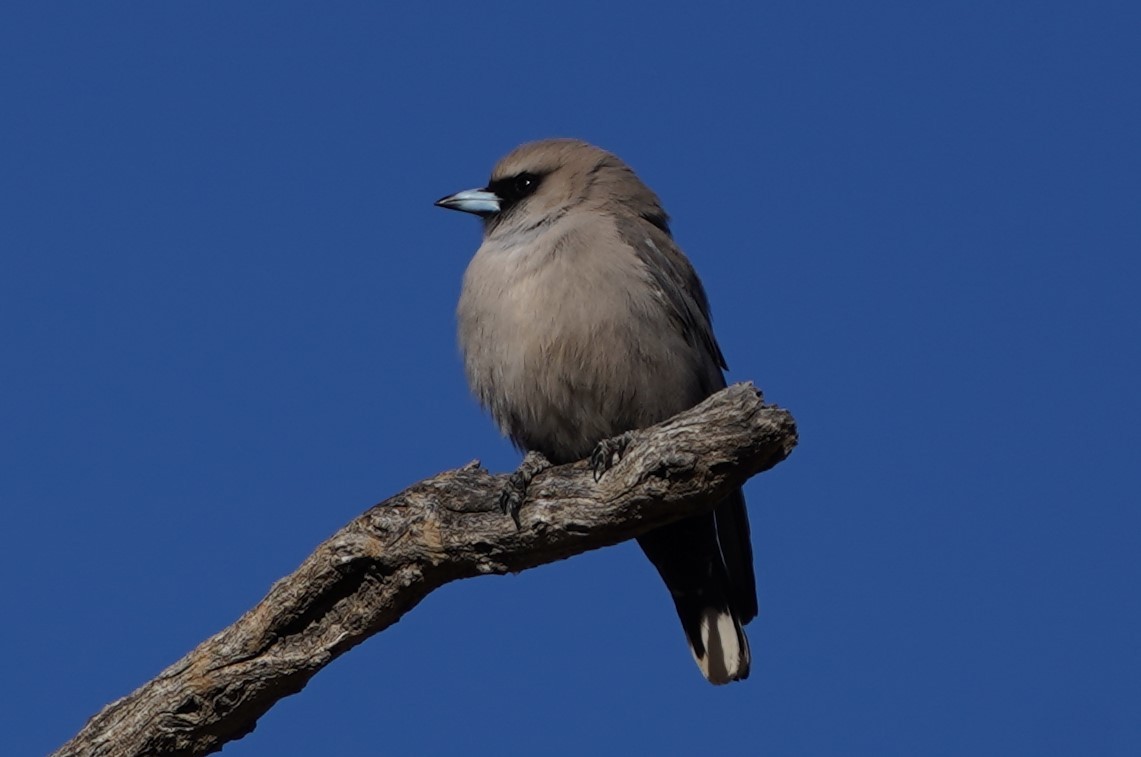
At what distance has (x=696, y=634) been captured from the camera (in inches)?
294

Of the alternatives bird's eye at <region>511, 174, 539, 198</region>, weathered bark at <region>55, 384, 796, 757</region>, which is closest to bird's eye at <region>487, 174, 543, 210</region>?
bird's eye at <region>511, 174, 539, 198</region>

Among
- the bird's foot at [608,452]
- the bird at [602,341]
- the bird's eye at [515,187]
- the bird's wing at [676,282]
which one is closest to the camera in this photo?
the bird's foot at [608,452]

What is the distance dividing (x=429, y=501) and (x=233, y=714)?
1179 mm

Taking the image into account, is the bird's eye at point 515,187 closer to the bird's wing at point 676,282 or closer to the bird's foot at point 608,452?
the bird's wing at point 676,282

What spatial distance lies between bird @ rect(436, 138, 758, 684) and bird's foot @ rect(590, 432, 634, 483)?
19.4 inches

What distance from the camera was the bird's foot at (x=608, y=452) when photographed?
613 centimetres

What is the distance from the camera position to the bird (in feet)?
22.9

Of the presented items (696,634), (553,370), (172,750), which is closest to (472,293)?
(553,370)

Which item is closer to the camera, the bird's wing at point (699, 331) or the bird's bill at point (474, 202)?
the bird's wing at point (699, 331)

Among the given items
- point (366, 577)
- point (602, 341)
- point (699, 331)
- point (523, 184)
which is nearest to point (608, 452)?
point (602, 341)

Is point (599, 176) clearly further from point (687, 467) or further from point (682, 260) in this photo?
point (687, 467)

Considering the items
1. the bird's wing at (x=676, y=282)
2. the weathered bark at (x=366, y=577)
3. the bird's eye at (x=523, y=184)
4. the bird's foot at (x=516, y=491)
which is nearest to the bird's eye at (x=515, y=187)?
the bird's eye at (x=523, y=184)

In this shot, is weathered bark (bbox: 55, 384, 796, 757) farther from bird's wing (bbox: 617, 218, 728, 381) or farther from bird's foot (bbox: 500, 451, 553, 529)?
bird's wing (bbox: 617, 218, 728, 381)

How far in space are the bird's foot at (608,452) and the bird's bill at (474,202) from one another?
2.04m
